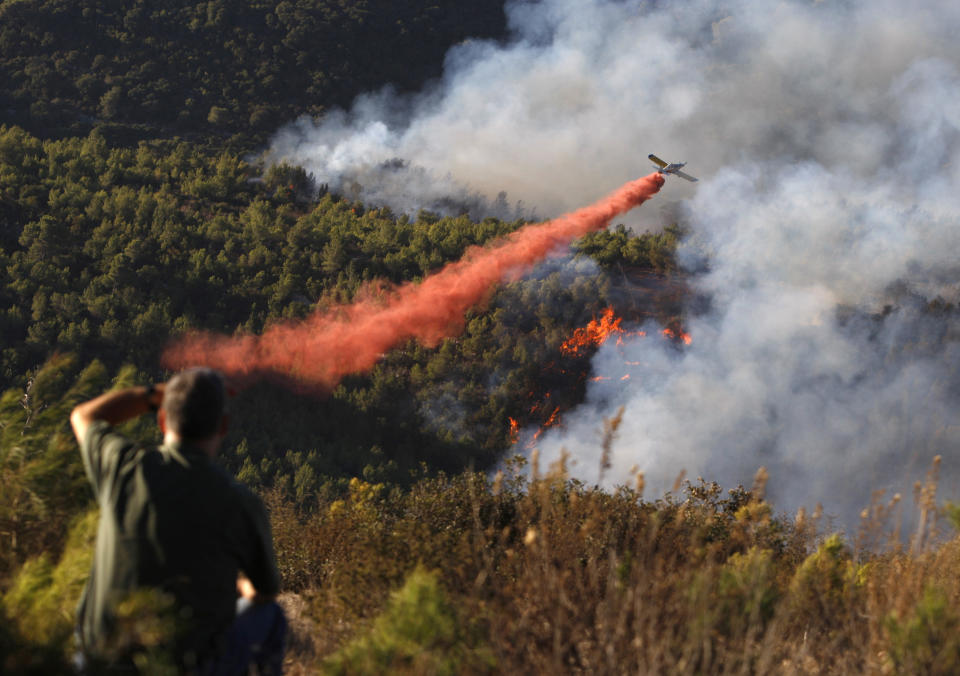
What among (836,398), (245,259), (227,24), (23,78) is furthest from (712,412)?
(227,24)

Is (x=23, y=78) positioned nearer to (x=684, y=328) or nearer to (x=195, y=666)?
(x=684, y=328)

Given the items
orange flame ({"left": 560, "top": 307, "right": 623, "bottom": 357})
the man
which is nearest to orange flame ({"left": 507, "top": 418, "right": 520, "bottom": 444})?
orange flame ({"left": 560, "top": 307, "right": 623, "bottom": 357})

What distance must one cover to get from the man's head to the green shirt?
0.07 meters

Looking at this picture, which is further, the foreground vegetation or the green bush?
the foreground vegetation

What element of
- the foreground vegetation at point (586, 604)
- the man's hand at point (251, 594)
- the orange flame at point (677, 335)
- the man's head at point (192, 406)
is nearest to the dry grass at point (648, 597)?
the foreground vegetation at point (586, 604)

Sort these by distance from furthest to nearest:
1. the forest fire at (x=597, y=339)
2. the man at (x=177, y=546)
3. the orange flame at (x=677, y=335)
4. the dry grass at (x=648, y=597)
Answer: the orange flame at (x=677, y=335)
the forest fire at (x=597, y=339)
the dry grass at (x=648, y=597)
the man at (x=177, y=546)

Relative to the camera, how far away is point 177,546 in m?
2.89

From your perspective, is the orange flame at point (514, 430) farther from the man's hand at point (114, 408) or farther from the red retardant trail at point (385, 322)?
the man's hand at point (114, 408)

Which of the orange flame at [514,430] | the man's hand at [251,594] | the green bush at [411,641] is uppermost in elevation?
the orange flame at [514,430]

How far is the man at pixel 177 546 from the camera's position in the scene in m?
2.82

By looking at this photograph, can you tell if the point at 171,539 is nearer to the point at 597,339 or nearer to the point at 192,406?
the point at 192,406

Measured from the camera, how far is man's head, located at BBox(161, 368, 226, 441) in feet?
9.95

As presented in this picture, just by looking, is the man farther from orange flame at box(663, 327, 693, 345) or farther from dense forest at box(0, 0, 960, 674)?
orange flame at box(663, 327, 693, 345)

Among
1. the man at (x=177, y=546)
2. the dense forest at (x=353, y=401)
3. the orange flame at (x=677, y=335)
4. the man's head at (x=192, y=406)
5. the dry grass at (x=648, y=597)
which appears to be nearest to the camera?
the man at (x=177, y=546)
